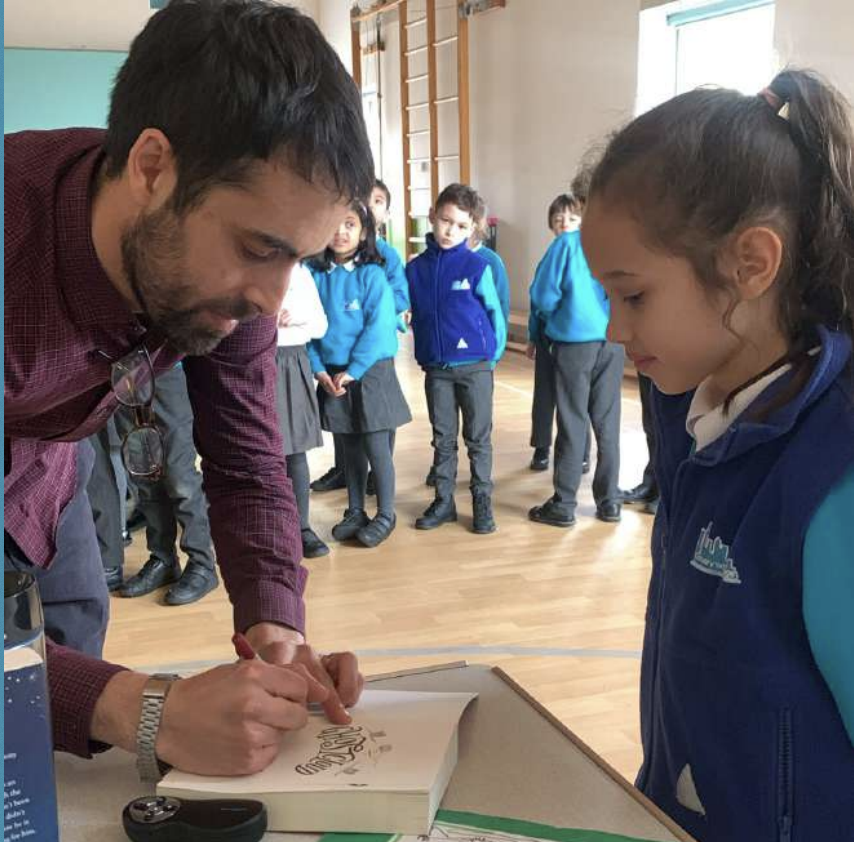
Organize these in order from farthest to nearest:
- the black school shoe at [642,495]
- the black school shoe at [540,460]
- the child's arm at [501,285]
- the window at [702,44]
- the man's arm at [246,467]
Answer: the window at [702,44] < the black school shoe at [540,460] < the child's arm at [501,285] < the black school shoe at [642,495] < the man's arm at [246,467]

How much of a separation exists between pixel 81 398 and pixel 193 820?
63cm

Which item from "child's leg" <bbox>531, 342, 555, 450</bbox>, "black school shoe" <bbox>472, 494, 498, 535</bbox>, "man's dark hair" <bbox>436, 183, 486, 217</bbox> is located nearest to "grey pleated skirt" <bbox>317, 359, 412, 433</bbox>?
"black school shoe" <bbox>472, 494, 498, 535</bbox>

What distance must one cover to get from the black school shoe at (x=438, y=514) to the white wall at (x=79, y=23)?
821 centimetres

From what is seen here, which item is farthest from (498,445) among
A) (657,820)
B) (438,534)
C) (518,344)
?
(657,820)

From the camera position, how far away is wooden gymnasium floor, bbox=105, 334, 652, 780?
2.79 metres

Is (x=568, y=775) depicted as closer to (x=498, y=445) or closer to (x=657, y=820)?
(x=657, y=820)

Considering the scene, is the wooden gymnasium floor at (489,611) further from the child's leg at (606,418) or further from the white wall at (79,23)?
the white wall at (79,23)

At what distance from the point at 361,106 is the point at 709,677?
0.70 m

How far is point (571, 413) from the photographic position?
14.0 ft

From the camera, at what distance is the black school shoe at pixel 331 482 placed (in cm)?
480

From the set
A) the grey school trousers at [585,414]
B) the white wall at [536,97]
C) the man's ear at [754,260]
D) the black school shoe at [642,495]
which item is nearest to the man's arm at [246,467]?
the man's ear at [754,260]

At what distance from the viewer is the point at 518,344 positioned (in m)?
8.68

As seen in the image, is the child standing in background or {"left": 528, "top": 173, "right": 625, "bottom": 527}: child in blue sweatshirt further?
{"left": 528, "top": 173, "right": 625, "bottom": 527}: child in blue sweatshirt

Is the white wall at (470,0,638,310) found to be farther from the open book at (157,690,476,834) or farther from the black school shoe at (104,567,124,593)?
the open book at (157,690,476,834)
